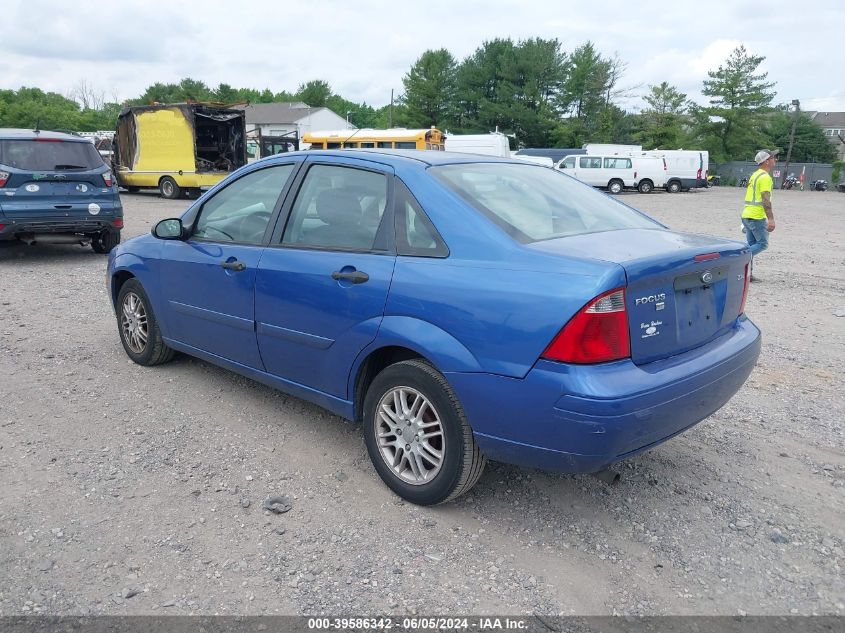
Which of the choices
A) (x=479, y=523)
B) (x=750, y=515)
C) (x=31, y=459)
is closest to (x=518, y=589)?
(x=479, y=523)

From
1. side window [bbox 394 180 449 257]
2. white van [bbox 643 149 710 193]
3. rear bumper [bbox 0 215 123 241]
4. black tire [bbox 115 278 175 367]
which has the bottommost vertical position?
black tire [bbox 115 278 175 367]

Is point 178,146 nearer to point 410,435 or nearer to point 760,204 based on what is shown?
point 760,204

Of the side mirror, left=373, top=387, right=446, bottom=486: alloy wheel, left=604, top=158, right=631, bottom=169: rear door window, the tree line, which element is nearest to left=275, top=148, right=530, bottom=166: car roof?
the side mirror

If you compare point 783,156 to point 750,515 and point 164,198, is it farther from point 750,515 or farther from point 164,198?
point 750,515

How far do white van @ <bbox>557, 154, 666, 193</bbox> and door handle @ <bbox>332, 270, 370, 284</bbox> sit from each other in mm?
30998

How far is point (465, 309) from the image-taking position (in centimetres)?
280

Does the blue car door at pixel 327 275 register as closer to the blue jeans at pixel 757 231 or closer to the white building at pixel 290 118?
the blue jeans at pixel 757 231

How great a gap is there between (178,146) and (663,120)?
44.3 m

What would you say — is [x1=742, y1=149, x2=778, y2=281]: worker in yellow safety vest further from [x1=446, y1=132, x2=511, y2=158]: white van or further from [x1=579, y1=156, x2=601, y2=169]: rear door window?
[x1=579, y1=156, x2=601, y2=169]: rear door window

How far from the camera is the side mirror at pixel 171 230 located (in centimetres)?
442

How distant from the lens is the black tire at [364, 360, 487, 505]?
2.93 meters

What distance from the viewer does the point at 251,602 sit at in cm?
254

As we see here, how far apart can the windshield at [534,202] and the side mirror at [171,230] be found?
2.00 metres

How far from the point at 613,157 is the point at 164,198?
21486 mm
